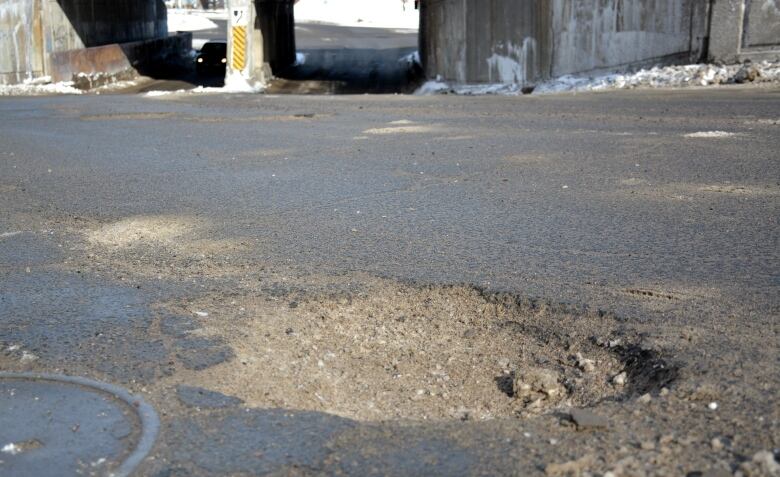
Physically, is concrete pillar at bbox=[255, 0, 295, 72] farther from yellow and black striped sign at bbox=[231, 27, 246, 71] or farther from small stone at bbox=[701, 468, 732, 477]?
small stone at bbox=[701, 468, 732, 477]

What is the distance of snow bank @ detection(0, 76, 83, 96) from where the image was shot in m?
26.6

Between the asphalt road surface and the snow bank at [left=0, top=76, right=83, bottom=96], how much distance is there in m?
16.3

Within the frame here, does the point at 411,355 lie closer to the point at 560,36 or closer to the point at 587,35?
the point at 587,35

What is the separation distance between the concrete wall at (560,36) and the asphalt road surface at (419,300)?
9522 millimetres

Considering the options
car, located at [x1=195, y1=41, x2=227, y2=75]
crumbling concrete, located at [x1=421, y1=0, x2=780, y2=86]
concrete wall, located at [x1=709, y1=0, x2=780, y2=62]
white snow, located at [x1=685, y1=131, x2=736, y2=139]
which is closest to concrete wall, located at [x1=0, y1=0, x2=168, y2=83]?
car, located at [x1=195, y1=41, x2=227, y2=75]

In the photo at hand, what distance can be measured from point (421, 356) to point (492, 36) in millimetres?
22490

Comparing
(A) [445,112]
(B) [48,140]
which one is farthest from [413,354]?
(A) [445,112]

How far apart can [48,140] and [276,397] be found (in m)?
10.9

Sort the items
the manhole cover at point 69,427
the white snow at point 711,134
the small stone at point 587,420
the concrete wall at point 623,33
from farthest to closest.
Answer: the concrete wall at point 623,33 → the white snow at point 711,134 → the small stone at point 587,420 → the manhole cover at point 69,427

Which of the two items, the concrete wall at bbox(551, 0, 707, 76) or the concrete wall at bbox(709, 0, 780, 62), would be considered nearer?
the concrete wall at bbox(709, 0, 780, 62)

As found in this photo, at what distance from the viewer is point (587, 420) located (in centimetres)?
379

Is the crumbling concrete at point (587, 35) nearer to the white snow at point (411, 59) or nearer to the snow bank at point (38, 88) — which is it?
the white snow at point (411, 59)

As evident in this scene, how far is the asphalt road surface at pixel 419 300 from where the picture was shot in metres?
3.77

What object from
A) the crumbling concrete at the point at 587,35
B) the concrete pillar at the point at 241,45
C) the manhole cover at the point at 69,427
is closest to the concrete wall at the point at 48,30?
the concrete pillar at the point at 241,45
